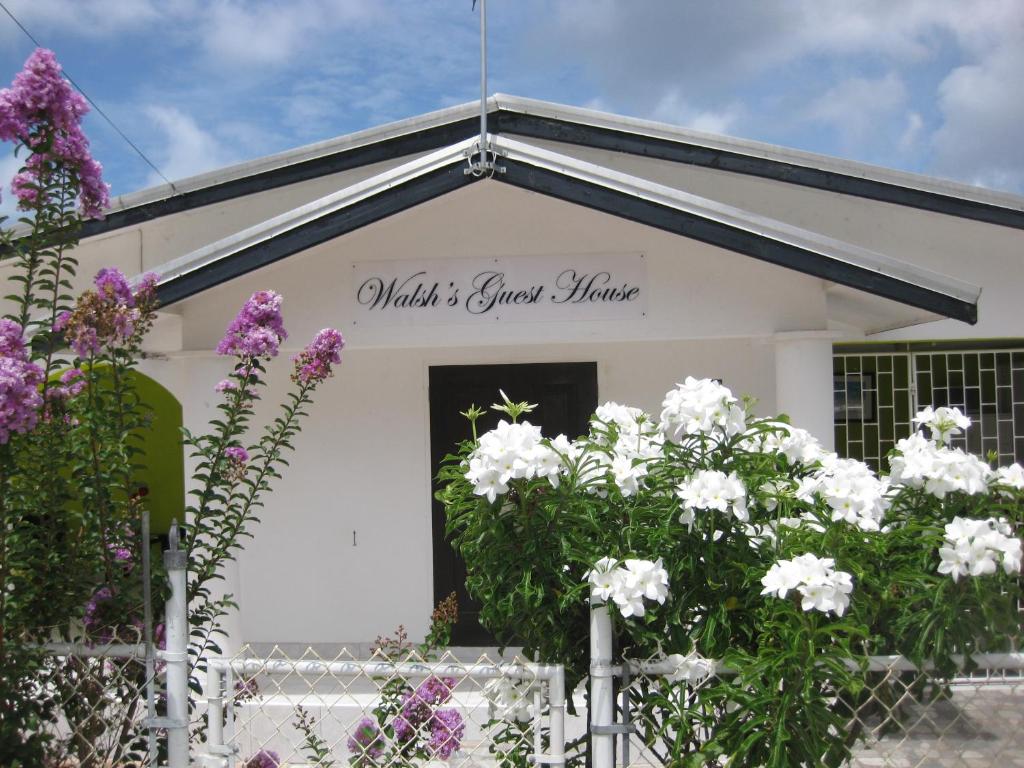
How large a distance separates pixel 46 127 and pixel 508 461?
1.89 metres

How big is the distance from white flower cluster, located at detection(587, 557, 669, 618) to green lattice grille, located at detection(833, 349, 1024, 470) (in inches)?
200

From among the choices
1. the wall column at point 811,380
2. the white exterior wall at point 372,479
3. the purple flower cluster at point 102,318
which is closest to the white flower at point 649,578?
the purple flower cluster at point 102,318

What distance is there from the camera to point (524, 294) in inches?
239

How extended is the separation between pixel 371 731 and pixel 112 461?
4.43 ft

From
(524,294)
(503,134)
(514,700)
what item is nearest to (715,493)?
(514,700)

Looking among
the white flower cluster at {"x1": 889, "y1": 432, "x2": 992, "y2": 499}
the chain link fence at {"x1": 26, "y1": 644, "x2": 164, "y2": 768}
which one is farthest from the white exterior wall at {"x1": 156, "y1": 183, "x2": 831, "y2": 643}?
the white flower cluster at {"x1": 889, "y1": 432, "x2": 992, "y2": 499}

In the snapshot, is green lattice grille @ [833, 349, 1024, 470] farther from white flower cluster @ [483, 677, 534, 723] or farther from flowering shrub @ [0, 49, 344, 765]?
flowering shrub @ [0, 49, 344, 765]

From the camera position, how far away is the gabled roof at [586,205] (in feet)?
17.5

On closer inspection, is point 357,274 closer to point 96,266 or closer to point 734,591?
point 96,266

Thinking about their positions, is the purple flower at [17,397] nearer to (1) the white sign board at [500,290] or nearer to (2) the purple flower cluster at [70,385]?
(2) the purple flower cluster at [70,385]

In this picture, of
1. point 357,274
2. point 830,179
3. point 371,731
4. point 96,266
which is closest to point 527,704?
point 371,731

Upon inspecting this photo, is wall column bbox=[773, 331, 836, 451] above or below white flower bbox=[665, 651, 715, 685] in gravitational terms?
above

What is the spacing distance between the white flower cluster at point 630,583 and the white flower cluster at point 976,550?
0.75 meters

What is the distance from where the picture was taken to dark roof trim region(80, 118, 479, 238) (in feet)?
25.0
